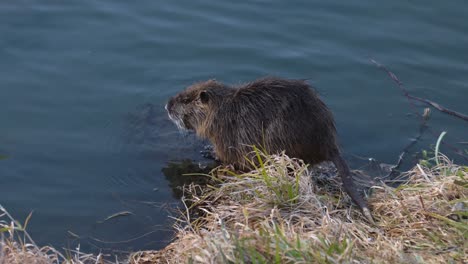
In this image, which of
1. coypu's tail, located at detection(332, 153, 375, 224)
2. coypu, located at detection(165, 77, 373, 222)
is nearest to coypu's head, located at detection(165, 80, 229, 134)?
coypu, located at detection(165, 77, 373, 222)

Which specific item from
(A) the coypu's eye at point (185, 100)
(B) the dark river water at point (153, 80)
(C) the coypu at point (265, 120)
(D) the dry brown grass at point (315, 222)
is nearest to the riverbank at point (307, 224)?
(D) the dry brown grass at point (315, 222)

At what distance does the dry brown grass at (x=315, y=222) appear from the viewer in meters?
3.01

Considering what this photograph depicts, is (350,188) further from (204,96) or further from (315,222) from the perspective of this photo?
(204,96)

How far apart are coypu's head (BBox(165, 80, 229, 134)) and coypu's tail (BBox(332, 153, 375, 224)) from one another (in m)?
0.97

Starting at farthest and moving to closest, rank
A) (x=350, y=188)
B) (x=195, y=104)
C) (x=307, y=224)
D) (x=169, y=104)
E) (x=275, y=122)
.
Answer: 1. (x=169, y=104)
2. (x=195, y=104)
3. (x=275, y=122)
4. (x=350, y=188)
5. (x=307, y=224)

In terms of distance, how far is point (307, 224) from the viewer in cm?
355

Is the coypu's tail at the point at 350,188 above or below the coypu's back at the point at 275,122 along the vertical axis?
below

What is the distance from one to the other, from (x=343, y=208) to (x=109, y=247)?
1.30 m

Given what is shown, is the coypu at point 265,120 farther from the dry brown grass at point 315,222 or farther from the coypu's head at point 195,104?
the dry brown grass at point 315,222

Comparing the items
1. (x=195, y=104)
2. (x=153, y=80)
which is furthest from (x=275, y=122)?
(x=153, y=80)

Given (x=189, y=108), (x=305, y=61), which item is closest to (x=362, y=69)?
(x=305, y=61)

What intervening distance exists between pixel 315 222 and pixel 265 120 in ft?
3.46

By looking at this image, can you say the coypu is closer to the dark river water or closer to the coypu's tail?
the coypu's tail

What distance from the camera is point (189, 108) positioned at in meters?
5.07
